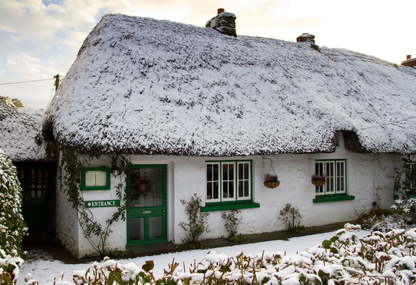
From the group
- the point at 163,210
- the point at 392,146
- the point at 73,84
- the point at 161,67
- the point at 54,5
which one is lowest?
the point at 163,210

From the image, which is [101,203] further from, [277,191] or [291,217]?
[291,217]

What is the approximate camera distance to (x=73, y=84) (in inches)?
323

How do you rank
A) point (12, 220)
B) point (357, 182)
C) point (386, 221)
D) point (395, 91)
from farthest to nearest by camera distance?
point (395, 91) < point (357, 182) < point (386, 221) < point (12, 220)

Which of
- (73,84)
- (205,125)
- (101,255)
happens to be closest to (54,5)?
(73,84)

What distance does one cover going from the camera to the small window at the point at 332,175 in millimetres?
10055

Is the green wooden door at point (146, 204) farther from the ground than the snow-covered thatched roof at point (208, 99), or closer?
closer

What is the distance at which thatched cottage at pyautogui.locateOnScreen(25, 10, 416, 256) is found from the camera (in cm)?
725

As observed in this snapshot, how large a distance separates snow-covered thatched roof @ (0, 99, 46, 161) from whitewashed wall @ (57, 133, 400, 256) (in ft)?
8.29

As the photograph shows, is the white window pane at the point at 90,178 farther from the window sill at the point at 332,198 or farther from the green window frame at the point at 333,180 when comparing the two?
the green window frame at the point at 333,180

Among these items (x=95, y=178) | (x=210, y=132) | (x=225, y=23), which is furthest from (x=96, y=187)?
(x=225, y=23)

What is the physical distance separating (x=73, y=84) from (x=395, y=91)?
11.2m

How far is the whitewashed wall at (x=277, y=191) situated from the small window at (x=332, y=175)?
0.16 metres

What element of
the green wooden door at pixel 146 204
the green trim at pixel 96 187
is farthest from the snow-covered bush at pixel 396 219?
the green trim at pixel 96 187

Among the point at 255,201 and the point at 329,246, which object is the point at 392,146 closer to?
the point at 255,201
